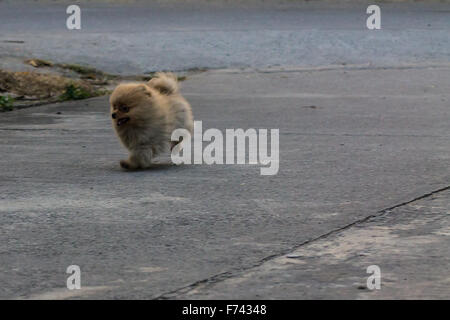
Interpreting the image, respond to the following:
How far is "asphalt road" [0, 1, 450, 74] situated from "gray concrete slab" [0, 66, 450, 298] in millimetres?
2942

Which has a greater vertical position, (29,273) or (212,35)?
(212,35)

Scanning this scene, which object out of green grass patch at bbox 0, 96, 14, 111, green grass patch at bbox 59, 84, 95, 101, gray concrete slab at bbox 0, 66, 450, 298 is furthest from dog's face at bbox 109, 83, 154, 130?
green grass patch at bbox 59, 84, 95, 101

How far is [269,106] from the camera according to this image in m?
11.9

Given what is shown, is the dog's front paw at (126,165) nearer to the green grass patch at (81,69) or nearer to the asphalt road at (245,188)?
the asphalt road at (245,188)

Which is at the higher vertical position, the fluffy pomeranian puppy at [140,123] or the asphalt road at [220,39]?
the asphalt road at [220,39]

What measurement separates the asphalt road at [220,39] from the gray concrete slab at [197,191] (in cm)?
294

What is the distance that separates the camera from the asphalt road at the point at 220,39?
15.2 m

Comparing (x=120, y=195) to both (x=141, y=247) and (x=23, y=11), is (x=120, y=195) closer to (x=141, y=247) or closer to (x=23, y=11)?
(x=141, y=247)

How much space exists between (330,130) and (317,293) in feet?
17.5

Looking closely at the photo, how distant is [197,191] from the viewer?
729cm

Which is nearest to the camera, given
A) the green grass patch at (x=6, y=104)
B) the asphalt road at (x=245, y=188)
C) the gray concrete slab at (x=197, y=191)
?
the asphalt road at (x=245, y=188)

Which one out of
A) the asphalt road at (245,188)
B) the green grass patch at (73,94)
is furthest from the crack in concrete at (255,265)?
the green grass patch at (73,94)

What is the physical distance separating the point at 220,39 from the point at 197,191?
30.9ft
